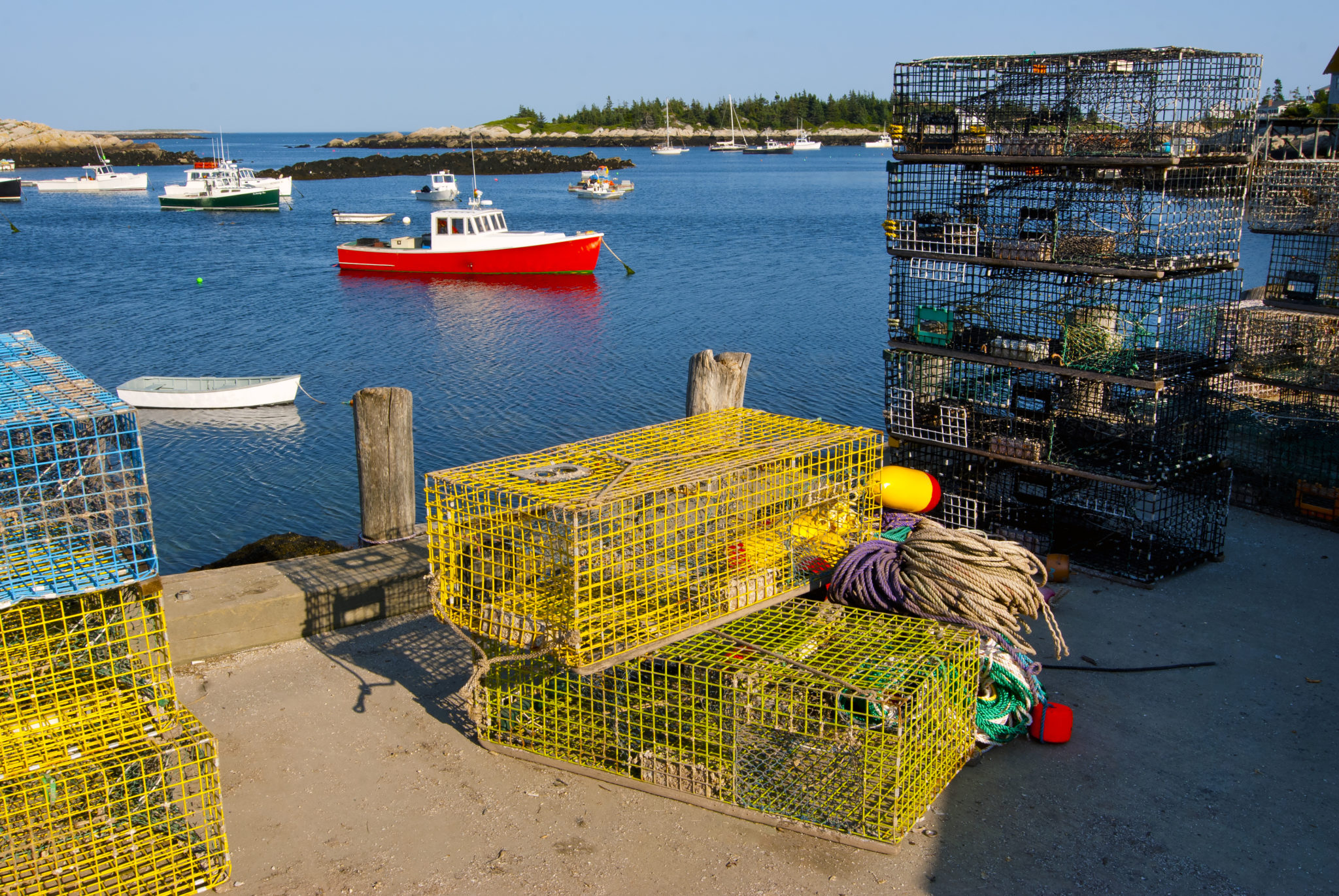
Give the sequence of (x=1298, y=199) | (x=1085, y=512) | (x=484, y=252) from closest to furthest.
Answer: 1. (x=1085, y=512)
2. (x=1298, y=199)
3. (x=484, y=252)

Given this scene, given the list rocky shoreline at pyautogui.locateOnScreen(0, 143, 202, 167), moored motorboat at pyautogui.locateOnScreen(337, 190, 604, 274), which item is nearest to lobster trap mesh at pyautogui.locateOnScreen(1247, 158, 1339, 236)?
moored motorboat at pyautogui.locateOnScreen(337, 190, 604, 274)

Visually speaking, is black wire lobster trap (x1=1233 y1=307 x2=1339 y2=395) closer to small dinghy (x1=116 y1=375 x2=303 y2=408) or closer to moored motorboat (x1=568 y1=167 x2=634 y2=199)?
small dinghy (x1=116 y1=375 x2=303 y2=408)

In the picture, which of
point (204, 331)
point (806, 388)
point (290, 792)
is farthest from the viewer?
point (204, 331)

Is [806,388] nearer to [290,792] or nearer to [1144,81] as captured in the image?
[1144,81]

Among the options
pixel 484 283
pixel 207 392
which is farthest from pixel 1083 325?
pixel 484 283

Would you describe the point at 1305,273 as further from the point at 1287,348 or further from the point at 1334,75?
the point at 1334,75

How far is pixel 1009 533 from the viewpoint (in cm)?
949

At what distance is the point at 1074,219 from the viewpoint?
9320 mm

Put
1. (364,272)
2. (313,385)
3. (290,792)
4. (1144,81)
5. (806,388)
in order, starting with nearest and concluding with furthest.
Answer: (290,792) → (1144,81) → (806,388) → (313,385) → (364,272)

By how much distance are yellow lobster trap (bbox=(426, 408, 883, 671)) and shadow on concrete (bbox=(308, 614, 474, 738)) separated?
2.90ft

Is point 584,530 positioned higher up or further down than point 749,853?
higher up

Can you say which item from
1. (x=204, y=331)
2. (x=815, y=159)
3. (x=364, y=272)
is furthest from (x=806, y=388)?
(x=815, y=159)

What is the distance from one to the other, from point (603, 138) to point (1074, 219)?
628 ft

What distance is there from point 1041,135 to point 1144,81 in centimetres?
80
